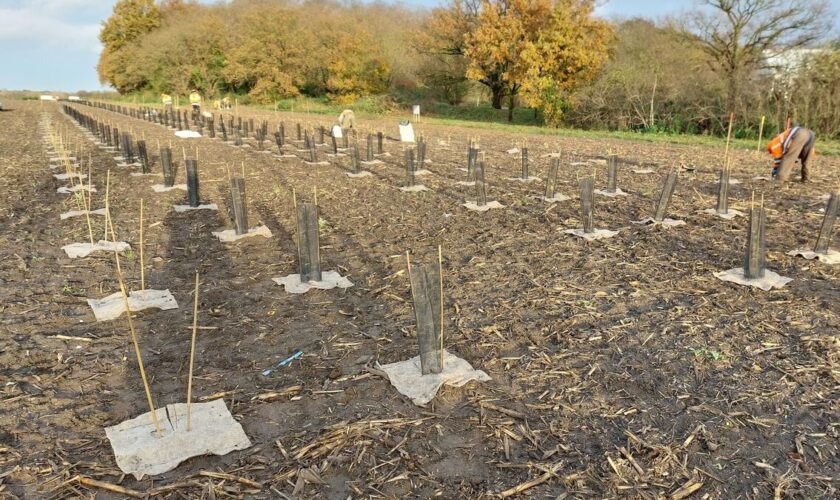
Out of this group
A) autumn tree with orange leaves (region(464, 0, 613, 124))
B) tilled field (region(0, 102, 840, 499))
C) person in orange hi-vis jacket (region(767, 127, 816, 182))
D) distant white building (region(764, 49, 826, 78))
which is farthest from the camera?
autumn tree with orange leaves (region(464, 0, 613, 124))

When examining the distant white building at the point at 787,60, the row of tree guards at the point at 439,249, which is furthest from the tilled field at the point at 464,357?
the distant white building at the point at 787,60

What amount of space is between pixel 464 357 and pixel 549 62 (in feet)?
71.5

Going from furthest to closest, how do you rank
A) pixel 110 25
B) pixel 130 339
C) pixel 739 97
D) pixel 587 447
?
pixel 110 25, pixel 739 97, pixel 130 339, pixel 587 447

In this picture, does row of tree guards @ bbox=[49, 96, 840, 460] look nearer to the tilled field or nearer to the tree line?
the tilled field

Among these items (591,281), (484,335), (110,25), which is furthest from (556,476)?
(110,25)

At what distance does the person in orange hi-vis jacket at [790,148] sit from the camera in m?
8.48

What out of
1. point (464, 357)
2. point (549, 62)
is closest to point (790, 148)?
point (464, 357)

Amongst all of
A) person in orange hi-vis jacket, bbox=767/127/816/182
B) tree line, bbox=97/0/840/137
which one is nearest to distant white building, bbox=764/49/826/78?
tree line, bbox=97/0/840/137

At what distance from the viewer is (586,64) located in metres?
22.5

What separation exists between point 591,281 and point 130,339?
3.66 m

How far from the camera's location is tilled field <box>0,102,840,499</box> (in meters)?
Result: 2.50

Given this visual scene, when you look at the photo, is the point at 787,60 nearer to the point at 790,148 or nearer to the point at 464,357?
the point at 790,148

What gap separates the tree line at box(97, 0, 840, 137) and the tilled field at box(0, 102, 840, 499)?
13687 millimetres

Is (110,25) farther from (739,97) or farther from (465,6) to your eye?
(739,97)
